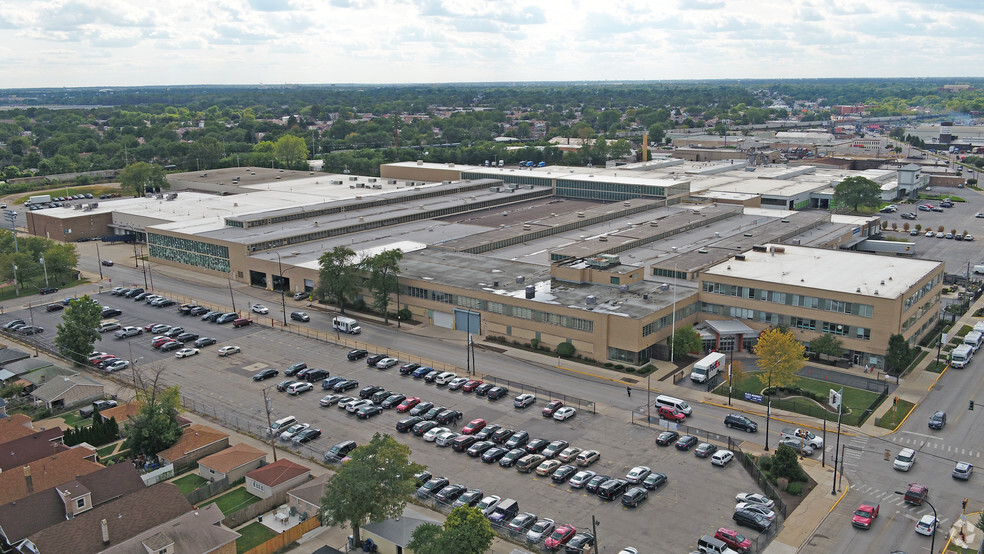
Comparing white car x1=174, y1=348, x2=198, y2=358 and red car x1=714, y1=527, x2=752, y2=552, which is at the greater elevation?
white car x1=174, y1=348, x2=198, y2=358

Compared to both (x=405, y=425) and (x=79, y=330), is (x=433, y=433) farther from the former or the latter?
(x=79, y=330)

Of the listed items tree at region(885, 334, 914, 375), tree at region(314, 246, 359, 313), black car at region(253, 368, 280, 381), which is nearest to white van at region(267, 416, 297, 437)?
black car at region(253, 368, 280, 381)

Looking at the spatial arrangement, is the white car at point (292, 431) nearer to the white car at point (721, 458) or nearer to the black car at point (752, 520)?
the white car at point (721, 458)

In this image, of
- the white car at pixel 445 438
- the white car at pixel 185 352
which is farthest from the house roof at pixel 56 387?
the white car at pixel 445 438

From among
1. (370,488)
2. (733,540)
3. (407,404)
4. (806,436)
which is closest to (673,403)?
(806,436)

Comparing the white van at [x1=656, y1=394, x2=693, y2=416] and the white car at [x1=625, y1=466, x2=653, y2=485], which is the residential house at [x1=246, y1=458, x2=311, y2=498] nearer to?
the white car at [x1=625, y1=466, x2=653, y2=485]

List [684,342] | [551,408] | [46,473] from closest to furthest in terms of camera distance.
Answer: [46,473]
[551,408]
[684,342]
